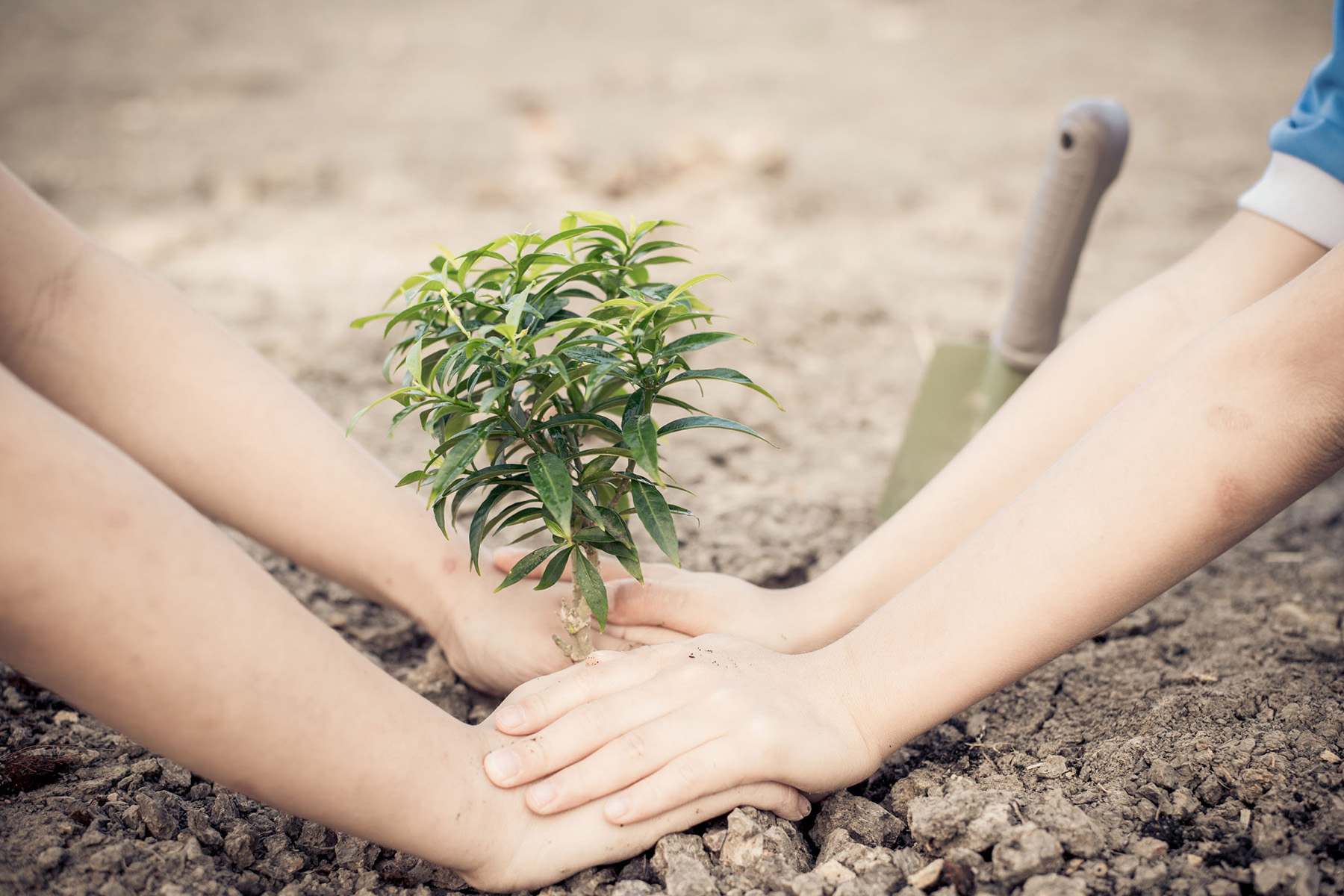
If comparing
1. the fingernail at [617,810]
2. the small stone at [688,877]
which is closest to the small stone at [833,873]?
the small stone at [688,877]

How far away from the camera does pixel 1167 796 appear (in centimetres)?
106

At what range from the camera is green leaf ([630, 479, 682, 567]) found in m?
1.04

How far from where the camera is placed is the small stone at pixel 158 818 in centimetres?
106

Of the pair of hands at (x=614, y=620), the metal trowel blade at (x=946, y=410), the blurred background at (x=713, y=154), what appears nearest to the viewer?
the pair of hands at (x=614, y=620)

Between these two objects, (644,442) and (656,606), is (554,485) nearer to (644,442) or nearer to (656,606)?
(644,442)

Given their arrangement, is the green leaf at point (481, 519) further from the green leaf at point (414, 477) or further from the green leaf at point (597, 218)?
the green leaf at point (597, 218)

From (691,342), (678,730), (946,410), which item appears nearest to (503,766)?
(678,730)

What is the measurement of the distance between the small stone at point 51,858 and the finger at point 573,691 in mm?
490

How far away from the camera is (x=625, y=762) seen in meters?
1.05

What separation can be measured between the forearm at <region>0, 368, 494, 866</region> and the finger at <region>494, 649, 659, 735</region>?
0.13 metres

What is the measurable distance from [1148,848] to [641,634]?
2.27 feet

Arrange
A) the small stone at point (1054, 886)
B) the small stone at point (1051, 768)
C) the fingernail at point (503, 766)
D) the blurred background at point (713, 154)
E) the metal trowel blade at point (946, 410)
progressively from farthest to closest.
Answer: the blurred background at point (713, 154)
the metal trowel blade at point (946, 410)
the small stone at point (1051, 768)
the fingernail at point (503, 766)
the small stone at point (1054, 886)

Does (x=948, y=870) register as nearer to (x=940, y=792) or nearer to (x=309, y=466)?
(x=940, y=792)

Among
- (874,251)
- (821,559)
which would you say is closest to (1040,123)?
(874,251)
